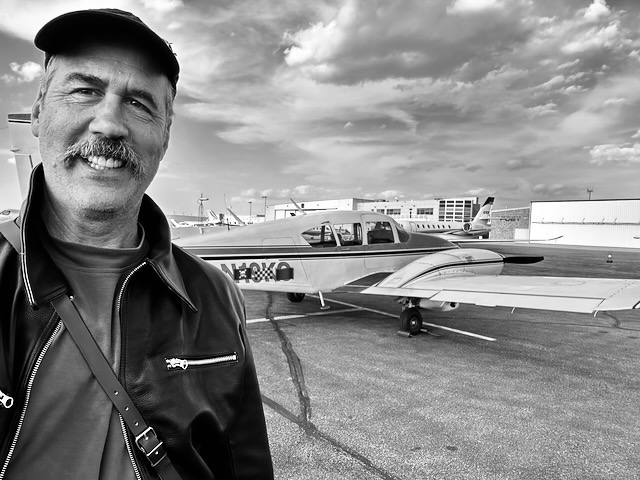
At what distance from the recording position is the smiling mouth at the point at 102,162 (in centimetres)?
113

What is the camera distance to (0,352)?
0.93 meters

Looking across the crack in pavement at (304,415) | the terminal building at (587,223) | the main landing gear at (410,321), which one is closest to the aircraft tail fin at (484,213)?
the terminal building at (587,223)

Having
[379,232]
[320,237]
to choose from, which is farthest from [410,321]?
[320,237]

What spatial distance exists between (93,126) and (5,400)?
76 centimetres

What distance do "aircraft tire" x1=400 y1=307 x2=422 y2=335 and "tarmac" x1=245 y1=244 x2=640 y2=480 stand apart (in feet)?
0.60

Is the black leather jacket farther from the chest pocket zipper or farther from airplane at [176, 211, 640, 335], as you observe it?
airplane at [176, 211, 640, 335]

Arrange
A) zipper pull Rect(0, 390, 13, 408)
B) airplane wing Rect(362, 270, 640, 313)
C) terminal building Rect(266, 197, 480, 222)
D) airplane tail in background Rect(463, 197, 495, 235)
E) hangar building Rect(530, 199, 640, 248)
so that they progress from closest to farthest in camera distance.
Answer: zipper pull Rect(0, 390, 13, 408)
airplane wing Rect(362, 270, 640, 313)
airplane tail in background Rect(463, 197, 495, 235)
hangar building Rect(530, 199, 640, 248)
terminal building Rect(266, 197, 480, 222)

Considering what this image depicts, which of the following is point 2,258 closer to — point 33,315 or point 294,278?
point 33,315

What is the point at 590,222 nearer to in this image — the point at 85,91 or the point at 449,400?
the point at 449,400

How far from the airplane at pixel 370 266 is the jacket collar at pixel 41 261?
6307 millimetres

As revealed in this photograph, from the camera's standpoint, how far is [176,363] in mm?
1175

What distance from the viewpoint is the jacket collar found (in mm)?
1020

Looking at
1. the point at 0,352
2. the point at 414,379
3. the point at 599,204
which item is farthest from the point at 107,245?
the point at 599,204

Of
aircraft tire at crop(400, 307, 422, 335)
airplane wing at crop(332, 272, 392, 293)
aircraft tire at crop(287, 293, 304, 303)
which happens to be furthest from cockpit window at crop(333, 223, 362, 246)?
aircraft tire at crop(287, 293, 304, 303)
